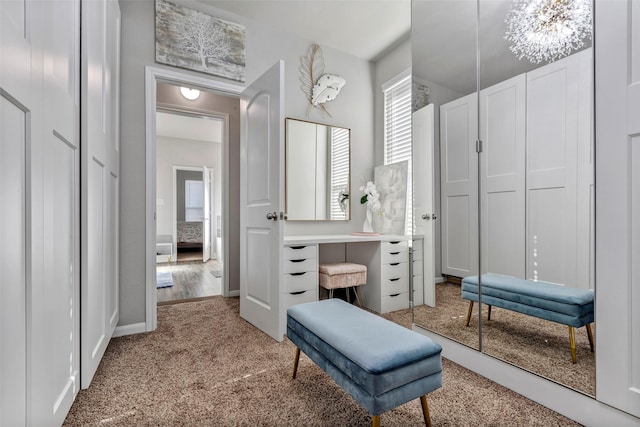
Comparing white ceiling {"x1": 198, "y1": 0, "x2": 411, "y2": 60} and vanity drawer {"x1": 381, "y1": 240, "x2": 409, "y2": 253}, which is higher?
white ceiling {"x1": 198, "y1": 0, "x2": 411, "y2": 60}

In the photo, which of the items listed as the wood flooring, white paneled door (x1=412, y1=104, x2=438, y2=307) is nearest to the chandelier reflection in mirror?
white paneled door (x1=412, y1=104, x2=438, y2=307)

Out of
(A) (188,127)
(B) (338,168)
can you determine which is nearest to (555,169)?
(B) (338,168)

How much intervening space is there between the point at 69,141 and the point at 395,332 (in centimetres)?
151

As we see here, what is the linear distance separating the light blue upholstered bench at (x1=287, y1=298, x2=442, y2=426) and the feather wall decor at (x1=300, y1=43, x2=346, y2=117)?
2.43m

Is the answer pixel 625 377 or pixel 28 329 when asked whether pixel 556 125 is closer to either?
pixel 625 377

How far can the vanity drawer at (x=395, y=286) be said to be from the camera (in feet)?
9.46

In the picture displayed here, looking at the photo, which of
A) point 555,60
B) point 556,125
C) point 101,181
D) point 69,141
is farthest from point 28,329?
point 555,60

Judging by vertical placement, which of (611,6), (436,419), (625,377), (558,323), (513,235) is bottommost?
(436,419)

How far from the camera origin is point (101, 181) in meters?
1.74

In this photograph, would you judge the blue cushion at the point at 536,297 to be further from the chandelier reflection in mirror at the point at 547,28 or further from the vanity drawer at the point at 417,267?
the chandelier reflection in mirror at the point at 547,28

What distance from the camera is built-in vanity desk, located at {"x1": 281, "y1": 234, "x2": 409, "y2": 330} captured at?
246 centimetres

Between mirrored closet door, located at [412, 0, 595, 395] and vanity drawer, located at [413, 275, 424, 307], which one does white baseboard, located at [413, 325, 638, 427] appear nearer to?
mirrored closet door, located at [412, 0, 595, 395]

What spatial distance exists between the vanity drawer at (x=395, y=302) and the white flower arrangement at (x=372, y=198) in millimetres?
874

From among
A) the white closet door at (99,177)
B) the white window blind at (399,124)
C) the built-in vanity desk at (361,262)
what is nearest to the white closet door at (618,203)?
the built-in vanity desk at (361,262)
